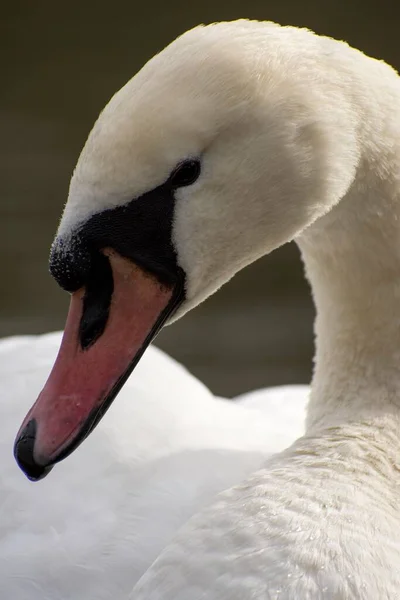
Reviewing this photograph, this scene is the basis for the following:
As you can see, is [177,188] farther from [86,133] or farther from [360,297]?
[86,133]

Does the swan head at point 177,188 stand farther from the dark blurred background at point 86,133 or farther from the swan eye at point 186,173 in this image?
the dark blurred background at point 86,133

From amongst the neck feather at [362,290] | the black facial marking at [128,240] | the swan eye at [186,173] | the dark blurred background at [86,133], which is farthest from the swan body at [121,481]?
the dark blurred background at [86,133]

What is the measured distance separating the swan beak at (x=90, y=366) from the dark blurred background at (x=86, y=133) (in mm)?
3627

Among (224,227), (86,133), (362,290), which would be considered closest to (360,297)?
Answer: (362,290)

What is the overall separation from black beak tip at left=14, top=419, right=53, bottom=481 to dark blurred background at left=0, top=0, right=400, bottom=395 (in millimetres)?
3667

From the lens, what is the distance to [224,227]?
7.72ft

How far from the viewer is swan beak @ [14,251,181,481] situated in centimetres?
229

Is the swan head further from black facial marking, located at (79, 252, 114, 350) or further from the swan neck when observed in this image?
the swan neck

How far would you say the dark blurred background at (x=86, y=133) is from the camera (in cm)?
616

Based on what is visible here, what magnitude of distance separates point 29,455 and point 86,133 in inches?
214

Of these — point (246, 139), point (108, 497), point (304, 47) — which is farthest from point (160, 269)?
point (108, 497)

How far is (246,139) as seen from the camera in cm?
229

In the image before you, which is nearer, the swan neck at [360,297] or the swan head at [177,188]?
the swan head at [177,188]

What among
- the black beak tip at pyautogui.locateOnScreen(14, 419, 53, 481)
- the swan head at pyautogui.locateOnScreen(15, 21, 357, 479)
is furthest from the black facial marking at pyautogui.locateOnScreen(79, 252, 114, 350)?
the black beak tip at pyautogui.locateOnScreen(14, 419, 53, 481)
